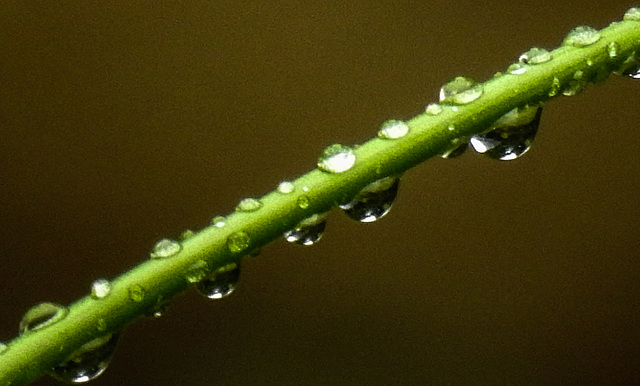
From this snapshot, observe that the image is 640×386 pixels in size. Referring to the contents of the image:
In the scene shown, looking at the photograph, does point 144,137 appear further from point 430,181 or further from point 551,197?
point 551,197

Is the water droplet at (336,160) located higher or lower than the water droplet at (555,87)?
higher

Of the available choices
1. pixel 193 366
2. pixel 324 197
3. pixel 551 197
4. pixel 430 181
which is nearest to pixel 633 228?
pixel 551 197
